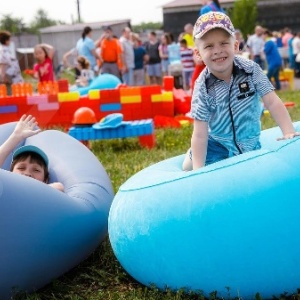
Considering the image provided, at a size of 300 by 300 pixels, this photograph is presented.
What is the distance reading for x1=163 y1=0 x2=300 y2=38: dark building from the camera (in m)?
38.0

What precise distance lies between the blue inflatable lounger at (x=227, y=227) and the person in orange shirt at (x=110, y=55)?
32.5 feet

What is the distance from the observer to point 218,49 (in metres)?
3.13

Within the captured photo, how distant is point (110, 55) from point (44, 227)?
9.97 m

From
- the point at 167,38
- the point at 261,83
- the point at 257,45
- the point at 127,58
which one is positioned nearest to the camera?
the point at 261,83

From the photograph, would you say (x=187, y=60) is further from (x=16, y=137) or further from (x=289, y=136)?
(x=289, y=136)

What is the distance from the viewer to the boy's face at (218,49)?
311 centimetres

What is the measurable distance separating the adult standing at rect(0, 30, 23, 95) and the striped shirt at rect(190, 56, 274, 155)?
765 cm

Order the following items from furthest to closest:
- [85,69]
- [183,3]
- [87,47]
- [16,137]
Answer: [183,3] → [87,47] → [85,69] → [16,137]

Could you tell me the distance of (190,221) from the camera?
270cm

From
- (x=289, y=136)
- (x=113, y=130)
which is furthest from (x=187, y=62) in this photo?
(x=289, y=136)

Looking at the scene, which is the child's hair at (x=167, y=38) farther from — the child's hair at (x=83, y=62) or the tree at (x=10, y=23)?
the tree at (x=10, y=23)

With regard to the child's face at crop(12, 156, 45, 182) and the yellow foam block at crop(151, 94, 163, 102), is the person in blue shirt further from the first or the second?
the child's face at crop(12, 156, 45, 182)

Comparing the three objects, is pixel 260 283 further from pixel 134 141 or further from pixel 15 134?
pixel 134 141

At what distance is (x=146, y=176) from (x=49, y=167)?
933 mm
